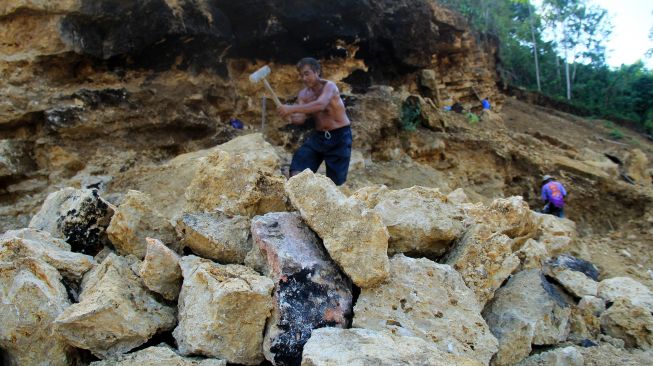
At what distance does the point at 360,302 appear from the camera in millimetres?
2234

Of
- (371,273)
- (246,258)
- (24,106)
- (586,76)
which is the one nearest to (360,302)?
(371,273)

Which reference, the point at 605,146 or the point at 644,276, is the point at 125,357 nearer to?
the point at 644,276

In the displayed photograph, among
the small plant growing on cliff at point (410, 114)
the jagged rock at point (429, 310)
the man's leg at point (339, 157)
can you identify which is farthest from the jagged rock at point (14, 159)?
the small plant growing on cliff at point (410, 114)

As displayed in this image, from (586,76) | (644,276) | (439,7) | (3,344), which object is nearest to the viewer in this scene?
(3,344)

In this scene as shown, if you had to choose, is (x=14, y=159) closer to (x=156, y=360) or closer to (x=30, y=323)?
(x=30, y=323)

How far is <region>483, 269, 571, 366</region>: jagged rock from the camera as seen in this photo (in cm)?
239

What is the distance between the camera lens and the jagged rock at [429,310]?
2.17 meters

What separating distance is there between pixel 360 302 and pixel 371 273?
5.4 inches

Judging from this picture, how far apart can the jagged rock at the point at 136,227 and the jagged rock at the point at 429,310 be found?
117 cm

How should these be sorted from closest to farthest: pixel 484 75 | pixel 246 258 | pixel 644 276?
1. pixel 246 258
2. pixel 644 276
3. pixel 484 75

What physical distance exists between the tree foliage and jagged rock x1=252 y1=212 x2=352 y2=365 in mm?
19069

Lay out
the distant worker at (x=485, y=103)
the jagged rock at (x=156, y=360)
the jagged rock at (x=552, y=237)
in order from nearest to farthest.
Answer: the jagged rock at (x=156, y=360)
the jagged rock at (x=552, y=237)
the distant worker at (x=485, y=103)

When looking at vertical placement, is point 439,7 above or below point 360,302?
above

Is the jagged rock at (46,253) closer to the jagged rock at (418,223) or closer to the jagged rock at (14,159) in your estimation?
the jagged rock at (418,223)
